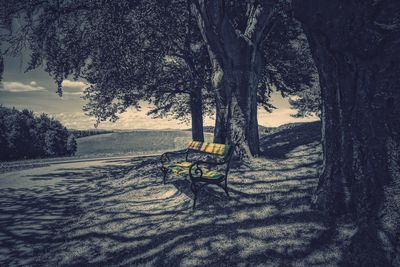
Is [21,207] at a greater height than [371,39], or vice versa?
[371,39]

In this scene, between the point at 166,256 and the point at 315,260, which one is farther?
the point at 166,256

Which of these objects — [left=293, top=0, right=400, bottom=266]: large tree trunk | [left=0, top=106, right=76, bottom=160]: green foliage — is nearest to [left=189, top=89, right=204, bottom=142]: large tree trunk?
[left=293, top=0, right=400, bottom=266]: large tree trunk

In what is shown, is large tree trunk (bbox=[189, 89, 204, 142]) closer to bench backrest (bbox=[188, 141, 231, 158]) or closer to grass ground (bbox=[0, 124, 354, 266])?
bench backrest (bbox=[188, 141, 231, 158])

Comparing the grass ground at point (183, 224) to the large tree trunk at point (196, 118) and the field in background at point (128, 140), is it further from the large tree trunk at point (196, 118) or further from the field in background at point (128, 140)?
the field in background at point (128, 140)

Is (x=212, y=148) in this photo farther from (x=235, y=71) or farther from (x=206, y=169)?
(x=235, y=71)

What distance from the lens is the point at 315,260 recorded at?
3691 millimetres

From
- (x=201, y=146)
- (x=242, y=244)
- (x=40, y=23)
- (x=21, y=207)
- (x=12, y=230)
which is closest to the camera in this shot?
(x=242, y=244)

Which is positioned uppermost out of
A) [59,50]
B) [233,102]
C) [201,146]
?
[59,50]

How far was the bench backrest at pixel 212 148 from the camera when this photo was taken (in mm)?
6836

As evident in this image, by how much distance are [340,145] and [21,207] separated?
7.23 meters

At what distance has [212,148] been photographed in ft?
24.7

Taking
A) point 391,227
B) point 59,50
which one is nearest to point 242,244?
point 391,227

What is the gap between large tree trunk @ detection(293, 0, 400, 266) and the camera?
11.9 feet

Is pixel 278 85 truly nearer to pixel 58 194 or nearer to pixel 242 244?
pixel 58 194
